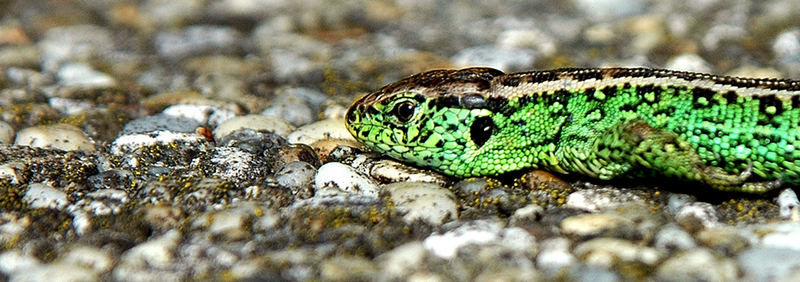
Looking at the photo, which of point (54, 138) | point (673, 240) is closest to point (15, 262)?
point (54, 138)

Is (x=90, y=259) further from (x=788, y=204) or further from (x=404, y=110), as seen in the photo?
(x=788, y=204)

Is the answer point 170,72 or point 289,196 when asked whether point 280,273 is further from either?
point 170,72

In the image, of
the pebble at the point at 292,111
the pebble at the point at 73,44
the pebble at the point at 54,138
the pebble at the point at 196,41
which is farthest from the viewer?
the pebble at the point at 196,41

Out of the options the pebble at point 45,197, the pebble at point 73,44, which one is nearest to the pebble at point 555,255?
the pebble at point 45,197

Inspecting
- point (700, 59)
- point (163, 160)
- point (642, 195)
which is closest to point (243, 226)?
point (163, 160)

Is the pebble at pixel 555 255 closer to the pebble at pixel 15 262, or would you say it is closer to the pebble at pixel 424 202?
the pebble at pixel 424 202

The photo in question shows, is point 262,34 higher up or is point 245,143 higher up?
point 262,34
